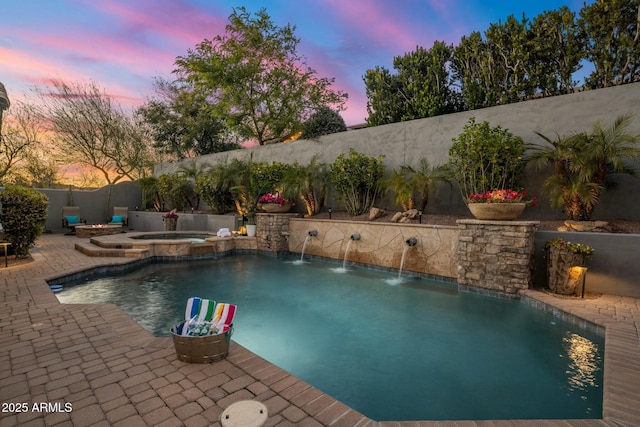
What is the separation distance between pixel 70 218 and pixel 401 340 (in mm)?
16539

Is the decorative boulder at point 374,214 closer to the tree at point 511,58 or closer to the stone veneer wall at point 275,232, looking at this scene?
the stone veneer wall at point 275,232

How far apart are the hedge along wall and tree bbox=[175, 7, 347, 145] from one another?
5.63 meters

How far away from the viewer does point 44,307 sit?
4.59 meters

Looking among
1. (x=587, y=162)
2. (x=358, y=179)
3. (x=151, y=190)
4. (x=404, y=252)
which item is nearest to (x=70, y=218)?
(x=151, y=190)

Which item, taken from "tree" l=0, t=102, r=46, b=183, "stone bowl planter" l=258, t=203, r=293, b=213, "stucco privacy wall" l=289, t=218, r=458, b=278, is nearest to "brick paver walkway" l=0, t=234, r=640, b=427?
"stucco privacy wall" l=289, t=218, r=458, b=278

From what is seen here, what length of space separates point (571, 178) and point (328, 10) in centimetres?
849

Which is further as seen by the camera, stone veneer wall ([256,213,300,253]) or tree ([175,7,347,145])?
tree ([175,7,347,145])

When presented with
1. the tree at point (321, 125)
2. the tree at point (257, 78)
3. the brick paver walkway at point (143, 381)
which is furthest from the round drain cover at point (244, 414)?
the tree at point (257, 78)

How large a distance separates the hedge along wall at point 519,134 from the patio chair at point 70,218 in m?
11.2

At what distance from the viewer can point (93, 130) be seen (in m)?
19.5

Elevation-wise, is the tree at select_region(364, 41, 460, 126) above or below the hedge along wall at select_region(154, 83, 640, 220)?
above

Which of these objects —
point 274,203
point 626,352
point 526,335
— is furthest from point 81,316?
point 274,203

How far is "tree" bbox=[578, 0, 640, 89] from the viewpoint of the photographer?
299 inches

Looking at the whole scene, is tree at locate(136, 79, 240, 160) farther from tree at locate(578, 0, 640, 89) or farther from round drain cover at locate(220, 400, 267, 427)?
round drain cover at locate(220, 400, 267, 427)
